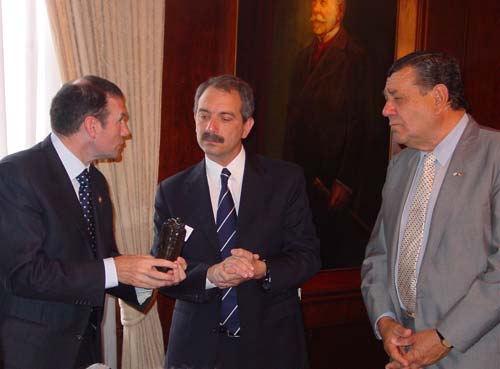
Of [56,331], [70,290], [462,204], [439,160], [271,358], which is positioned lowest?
[271,358]

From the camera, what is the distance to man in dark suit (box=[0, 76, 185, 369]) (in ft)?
7.82

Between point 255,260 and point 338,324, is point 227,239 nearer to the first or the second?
point 255,260

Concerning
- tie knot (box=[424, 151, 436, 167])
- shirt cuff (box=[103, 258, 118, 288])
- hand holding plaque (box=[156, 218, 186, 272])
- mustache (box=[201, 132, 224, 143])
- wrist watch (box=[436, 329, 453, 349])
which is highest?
mustache (box=[201, 132, 224, 143])

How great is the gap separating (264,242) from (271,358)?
56 centimetres

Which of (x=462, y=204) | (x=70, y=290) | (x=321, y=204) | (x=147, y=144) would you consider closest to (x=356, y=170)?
(x=321, y=204)

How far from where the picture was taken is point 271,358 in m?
2.83

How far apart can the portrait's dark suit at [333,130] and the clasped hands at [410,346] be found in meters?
2.25

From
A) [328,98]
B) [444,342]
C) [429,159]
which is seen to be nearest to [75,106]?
[429,159]

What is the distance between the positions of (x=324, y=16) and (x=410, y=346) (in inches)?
117

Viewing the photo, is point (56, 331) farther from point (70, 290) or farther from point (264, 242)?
point (264, 242)

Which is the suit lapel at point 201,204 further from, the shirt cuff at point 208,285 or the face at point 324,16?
the face at point 324,16

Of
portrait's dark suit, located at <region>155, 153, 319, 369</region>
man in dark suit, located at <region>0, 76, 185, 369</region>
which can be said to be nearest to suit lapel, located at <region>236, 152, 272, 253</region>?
portrait's dark suit, located at <region>155, 153, 319, 369</region>

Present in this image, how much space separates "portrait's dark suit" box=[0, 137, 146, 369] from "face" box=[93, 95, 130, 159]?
0.71ft

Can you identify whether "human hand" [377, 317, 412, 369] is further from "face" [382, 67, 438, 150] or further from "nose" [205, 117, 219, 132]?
"nose" [205, 117, 219, 132]
